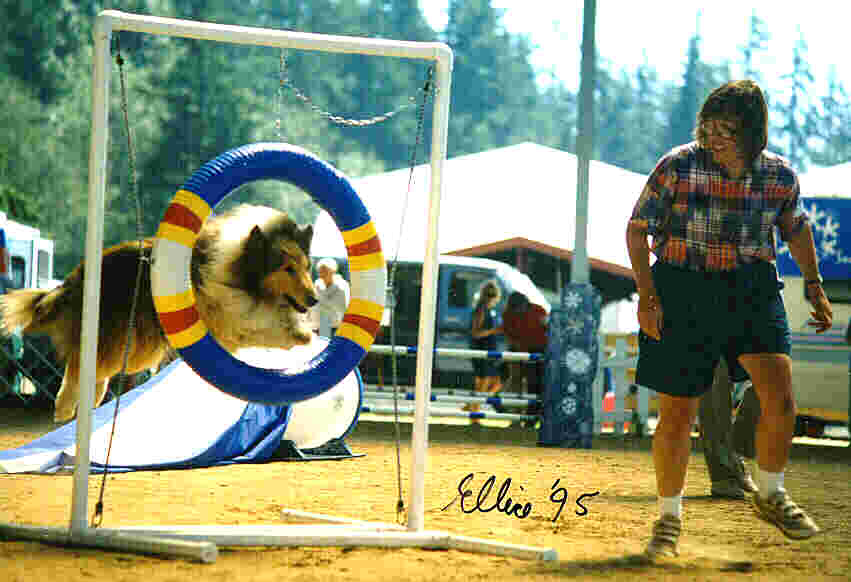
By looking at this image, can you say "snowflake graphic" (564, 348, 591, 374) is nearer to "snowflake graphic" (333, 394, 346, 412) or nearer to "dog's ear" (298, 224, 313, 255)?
"snowflake graphic" (333, 394, 346, 412)

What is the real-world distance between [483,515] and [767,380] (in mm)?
1799

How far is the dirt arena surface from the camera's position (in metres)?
4.22

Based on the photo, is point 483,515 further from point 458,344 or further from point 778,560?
point 458,344

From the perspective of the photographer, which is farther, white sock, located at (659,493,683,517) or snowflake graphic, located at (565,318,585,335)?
snowflake graphic, located at (565,318,585,335)

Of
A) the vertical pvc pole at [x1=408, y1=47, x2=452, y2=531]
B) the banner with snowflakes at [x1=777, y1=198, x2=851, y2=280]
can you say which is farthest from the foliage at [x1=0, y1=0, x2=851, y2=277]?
the vertical pvc pole at [x1=408, y1=47, x2=452, y2=531]

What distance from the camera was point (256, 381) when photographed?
15.5 ft

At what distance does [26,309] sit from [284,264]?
86.9 inches

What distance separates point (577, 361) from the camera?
10938 mm

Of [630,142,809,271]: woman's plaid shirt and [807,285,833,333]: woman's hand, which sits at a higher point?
[630,142,809,271]: woman's plaid shirt

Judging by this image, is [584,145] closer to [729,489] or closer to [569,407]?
[569,407]

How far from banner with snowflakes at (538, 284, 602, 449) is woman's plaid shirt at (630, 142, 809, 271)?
20.8 ft

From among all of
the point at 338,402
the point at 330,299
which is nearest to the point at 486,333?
the point at 330,299

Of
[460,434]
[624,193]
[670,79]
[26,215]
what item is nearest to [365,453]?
[460,434]

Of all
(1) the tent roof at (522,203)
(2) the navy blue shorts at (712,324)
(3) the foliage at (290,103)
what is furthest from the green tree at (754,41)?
(2) the navy blue shorts at (712,324)
